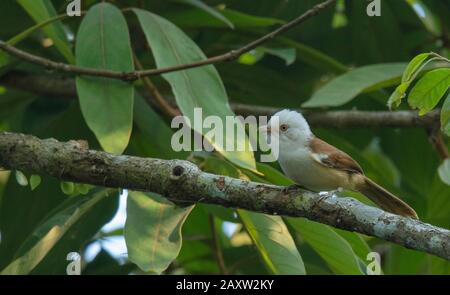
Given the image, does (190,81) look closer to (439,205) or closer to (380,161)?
(439,205)

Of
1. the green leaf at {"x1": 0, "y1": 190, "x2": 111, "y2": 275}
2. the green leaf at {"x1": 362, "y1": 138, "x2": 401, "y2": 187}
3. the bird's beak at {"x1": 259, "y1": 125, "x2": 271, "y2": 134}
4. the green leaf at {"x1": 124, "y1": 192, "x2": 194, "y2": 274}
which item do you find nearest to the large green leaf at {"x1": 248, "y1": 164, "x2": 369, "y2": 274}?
the bird's beak at {"x1": 259, "y1": 125, "x2": 271, "y2": 134}

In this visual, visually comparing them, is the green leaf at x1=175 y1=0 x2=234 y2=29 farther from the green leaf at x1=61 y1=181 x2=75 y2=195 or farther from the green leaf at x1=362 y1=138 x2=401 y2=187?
the green leaf at x1=362 y1=138 x2=401 y2=187

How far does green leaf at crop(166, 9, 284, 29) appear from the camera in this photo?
486cm

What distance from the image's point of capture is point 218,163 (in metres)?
4.02

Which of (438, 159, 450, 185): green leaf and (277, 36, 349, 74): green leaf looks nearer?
(438, 159, 450, 185): green leaf

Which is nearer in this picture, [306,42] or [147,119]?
[147,119]

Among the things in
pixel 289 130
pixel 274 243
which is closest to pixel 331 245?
pixel 274 243

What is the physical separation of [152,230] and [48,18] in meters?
1.16

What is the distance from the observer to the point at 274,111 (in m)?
4.93

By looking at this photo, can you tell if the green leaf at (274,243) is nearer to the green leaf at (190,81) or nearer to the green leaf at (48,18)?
the green leaf at (190,81)

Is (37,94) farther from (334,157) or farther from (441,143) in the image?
(441,143)
